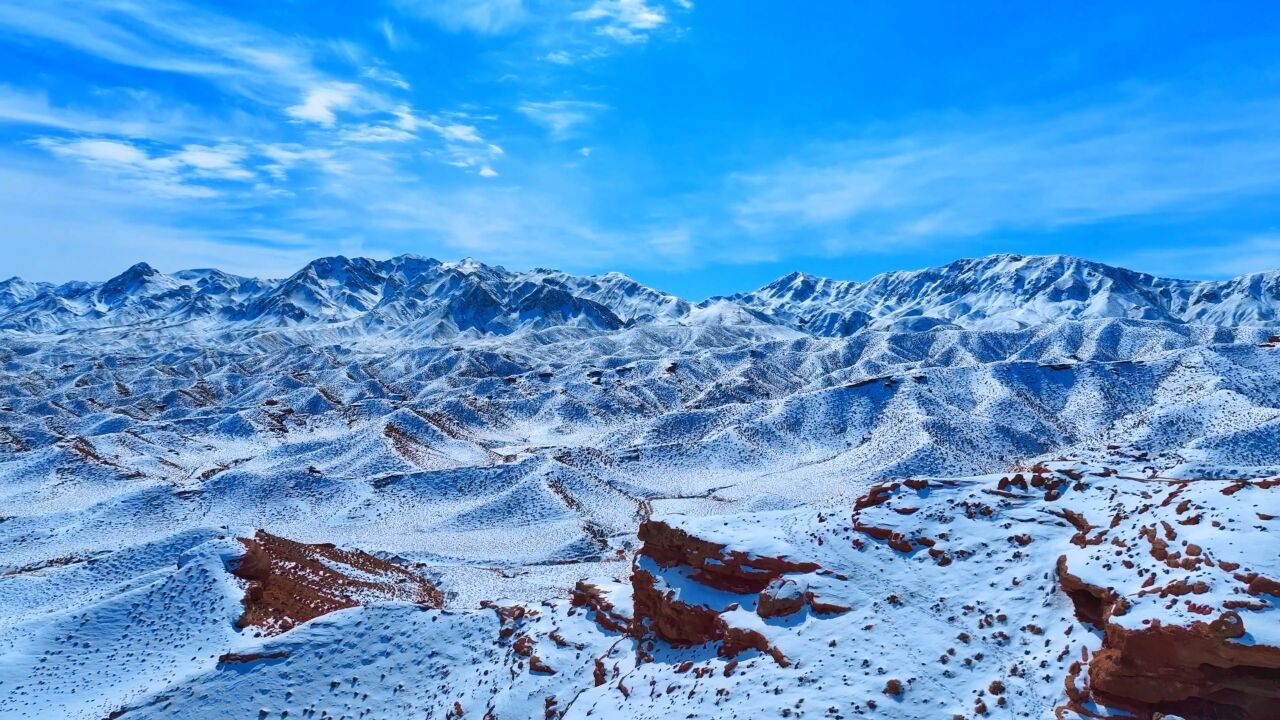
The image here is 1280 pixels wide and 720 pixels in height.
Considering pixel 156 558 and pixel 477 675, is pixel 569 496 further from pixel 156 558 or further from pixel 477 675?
pixel 477 675

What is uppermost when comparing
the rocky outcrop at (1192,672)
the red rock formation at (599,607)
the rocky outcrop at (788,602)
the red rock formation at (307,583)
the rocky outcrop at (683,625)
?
the rocky outcrop at (1192,672)

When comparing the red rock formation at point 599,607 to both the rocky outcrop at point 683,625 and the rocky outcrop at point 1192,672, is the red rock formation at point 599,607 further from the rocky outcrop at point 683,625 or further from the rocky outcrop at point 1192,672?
the rocky outcrop at point 1192,672

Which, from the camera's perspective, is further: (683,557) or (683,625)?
(683,557)

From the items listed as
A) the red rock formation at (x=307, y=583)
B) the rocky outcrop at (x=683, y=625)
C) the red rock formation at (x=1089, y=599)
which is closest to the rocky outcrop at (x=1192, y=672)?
the red rock formation at (x=1089, y=599)

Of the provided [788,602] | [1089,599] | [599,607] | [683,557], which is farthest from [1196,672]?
[599,607]

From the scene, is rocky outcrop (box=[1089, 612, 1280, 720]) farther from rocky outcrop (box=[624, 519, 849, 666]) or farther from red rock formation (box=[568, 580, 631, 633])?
red rock formation (box=[568, 580, 631, 633])

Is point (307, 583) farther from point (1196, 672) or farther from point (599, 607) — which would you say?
point (1196, 672)

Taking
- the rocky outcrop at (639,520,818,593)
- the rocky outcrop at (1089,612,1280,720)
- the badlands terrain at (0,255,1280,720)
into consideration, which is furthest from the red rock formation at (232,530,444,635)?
the rocky outcrop at (1089,612,1280,720)
